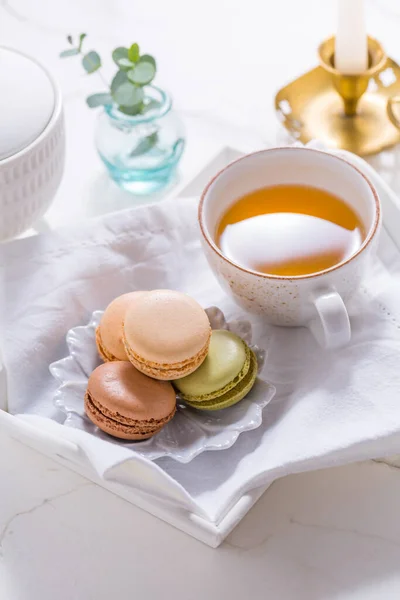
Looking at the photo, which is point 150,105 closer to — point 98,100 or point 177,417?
point 98,100

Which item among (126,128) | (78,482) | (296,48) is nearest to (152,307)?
(78,482)

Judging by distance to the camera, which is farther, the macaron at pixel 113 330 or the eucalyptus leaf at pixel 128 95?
the eucalyptus leaf at pixel 128 95

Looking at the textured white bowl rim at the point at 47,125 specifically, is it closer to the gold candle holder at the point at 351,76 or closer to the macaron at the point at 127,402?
the macaron at the point at 127,402

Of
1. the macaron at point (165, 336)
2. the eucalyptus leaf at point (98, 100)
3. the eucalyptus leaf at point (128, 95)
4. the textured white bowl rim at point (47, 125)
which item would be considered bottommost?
the macaron at point (165, 336)

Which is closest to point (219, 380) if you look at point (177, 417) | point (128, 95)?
point (177, 417)

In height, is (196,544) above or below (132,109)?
below

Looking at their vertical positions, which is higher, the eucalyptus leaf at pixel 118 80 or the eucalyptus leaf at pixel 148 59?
the eucalyptus leaf at pixel 148 59

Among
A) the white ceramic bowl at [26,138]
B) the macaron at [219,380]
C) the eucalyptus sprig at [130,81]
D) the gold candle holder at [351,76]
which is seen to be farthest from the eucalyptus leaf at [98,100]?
the macaron at [219,380]

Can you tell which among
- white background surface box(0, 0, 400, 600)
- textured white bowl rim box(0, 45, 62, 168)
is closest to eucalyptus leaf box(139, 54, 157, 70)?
textured white bowl rim box(0, 45, 62, 168)
